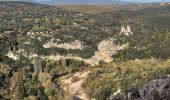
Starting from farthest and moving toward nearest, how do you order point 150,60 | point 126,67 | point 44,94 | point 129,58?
point 129,58 → point 150,60 → point 126,67 → point 44,94

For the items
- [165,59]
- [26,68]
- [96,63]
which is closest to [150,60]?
[165,59]

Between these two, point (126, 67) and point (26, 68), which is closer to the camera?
point (126, 67)

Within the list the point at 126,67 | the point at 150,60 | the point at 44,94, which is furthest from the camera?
the point at 150,60

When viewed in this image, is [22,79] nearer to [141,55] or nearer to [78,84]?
[78,84]

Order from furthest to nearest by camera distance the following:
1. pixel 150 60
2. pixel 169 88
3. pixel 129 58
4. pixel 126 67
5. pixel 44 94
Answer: pixel 129 58 < pixel 150 60 < pixel 126 67 < pixel 44 94 < pixel 169 88

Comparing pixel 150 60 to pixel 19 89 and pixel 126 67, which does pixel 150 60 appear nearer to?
pixel 126 67

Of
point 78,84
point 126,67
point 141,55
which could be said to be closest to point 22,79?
point 78,84

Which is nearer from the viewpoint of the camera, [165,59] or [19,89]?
[19,89]

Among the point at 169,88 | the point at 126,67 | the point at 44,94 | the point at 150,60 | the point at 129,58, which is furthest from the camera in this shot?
the point at 129,58

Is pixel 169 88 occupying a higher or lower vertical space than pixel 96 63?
higher
